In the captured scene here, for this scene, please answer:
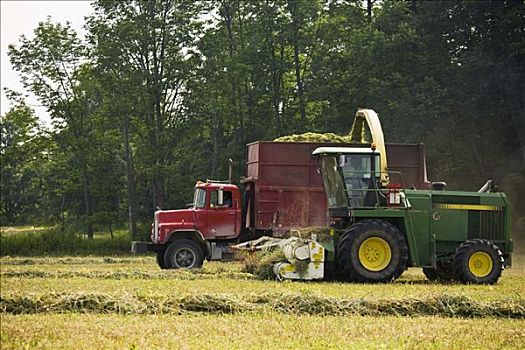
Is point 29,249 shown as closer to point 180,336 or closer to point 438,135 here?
point 438,135

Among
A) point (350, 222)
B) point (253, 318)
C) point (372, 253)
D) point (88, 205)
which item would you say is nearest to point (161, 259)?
point (350, 222)

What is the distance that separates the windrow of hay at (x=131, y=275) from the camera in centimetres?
1959

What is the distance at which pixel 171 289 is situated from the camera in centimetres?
1602

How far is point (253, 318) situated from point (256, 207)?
12453 mm

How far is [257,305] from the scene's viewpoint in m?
13.7

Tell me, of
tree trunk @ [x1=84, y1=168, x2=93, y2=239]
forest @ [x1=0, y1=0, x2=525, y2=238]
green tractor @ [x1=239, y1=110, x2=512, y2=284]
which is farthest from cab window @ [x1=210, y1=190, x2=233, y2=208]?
tree trunk @ [x1=84, y1=168, x2=93, y2=239]

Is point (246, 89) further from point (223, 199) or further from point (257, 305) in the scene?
point (257, 305)

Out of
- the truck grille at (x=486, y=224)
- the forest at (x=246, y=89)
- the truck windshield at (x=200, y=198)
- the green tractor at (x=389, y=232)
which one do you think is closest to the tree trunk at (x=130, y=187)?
the forest at (x=246, y=89)

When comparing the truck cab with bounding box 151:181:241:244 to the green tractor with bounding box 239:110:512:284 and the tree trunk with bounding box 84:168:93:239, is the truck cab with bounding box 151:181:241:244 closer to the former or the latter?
the green tractor with bounding box 239:110:512:284

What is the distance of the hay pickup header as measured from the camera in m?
19.6

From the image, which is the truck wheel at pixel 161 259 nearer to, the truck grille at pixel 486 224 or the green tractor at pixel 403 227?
the green tractor at pixel 403 227

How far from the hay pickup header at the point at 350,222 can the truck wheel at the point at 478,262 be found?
22 mm

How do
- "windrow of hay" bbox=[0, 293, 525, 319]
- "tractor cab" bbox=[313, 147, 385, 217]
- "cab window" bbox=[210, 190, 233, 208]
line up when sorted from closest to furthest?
"windrow of hay" bbox=[0, 293, 525, 319] < "tractor cab" bbox=[313, 147, 385, 217] < "cab window" bbox=[210, 190, 233, 208]

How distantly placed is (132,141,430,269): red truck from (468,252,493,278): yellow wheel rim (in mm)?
5239
